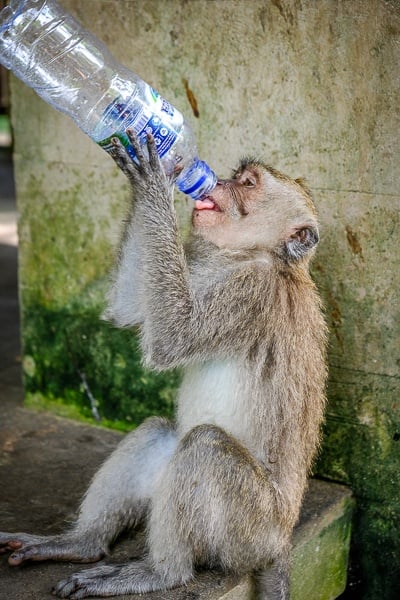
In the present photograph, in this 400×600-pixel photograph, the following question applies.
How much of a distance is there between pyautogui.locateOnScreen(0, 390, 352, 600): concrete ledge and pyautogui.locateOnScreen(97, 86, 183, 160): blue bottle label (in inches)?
73.3

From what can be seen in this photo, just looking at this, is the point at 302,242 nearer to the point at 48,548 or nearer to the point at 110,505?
the point at 110,505

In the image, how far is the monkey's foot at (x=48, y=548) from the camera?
13.6 ft

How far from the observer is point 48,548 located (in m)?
4.18

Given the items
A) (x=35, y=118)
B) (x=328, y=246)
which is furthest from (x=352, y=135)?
(x=35, y=118)

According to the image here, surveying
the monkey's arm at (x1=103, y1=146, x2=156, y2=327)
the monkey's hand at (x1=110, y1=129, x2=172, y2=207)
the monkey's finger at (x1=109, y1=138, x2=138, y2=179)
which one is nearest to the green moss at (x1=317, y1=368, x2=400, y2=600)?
the monkey's arm at (x1=103, y1=146, x2=156, y2=327)

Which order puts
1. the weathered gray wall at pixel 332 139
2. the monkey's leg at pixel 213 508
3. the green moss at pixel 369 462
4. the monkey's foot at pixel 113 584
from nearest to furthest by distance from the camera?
the monkey's leg at pixel 213 508, the monkey's foot at pixel 113 584, the weathered gray wall at pixel 332 139, the green moss at pixel 369 462

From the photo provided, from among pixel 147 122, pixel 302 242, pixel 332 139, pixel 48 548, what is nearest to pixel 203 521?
pixel 48 548

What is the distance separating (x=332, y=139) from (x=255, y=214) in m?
0.80

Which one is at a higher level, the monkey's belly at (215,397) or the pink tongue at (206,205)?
the pink tongue at (206,205)

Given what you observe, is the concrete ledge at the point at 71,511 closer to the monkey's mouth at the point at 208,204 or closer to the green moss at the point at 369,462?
the green moss at the point at 369,462

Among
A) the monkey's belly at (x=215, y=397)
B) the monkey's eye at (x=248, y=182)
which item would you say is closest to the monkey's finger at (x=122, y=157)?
the monkey's eye at (x=248, y=182)

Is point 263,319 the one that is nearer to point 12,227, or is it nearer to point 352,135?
point 352,135

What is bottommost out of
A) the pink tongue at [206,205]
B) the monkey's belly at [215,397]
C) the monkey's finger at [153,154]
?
the monkey's belly at [215,397]

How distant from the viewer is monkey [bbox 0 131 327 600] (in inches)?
151
